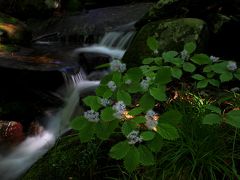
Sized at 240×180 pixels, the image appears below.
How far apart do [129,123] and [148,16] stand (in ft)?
16.5

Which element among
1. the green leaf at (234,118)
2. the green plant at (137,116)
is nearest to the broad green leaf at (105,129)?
the green plant at (137,116)

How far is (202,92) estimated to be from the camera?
147 inches

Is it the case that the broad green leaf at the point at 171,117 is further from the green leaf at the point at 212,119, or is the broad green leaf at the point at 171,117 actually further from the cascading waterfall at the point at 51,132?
the cascading waterfall at the point at 51,132

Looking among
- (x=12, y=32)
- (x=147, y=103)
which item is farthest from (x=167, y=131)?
(x=12, y=32)

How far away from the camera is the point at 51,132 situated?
18.6 ft

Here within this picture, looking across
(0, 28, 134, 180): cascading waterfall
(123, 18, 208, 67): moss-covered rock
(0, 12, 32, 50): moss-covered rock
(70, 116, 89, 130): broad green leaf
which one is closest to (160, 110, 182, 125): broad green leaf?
(70, 116, 89, 130): broad green leaf

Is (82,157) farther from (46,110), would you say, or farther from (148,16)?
(148,16)

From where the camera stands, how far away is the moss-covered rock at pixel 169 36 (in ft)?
16.6

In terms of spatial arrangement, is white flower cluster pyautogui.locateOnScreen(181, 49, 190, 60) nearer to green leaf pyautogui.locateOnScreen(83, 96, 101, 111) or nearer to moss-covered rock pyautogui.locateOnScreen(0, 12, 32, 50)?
green leaf pyautogui.locateOnScreen(83, 96, 101, 111)

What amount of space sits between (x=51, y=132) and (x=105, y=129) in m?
3.74

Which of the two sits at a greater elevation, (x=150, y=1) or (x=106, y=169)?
(x=106, y=169)

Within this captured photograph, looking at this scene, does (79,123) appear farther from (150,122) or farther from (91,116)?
(150,122)

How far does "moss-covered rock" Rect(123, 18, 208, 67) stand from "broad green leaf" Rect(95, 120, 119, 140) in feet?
9.80

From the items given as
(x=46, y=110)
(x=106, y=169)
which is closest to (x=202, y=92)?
(x=106, y=169)
